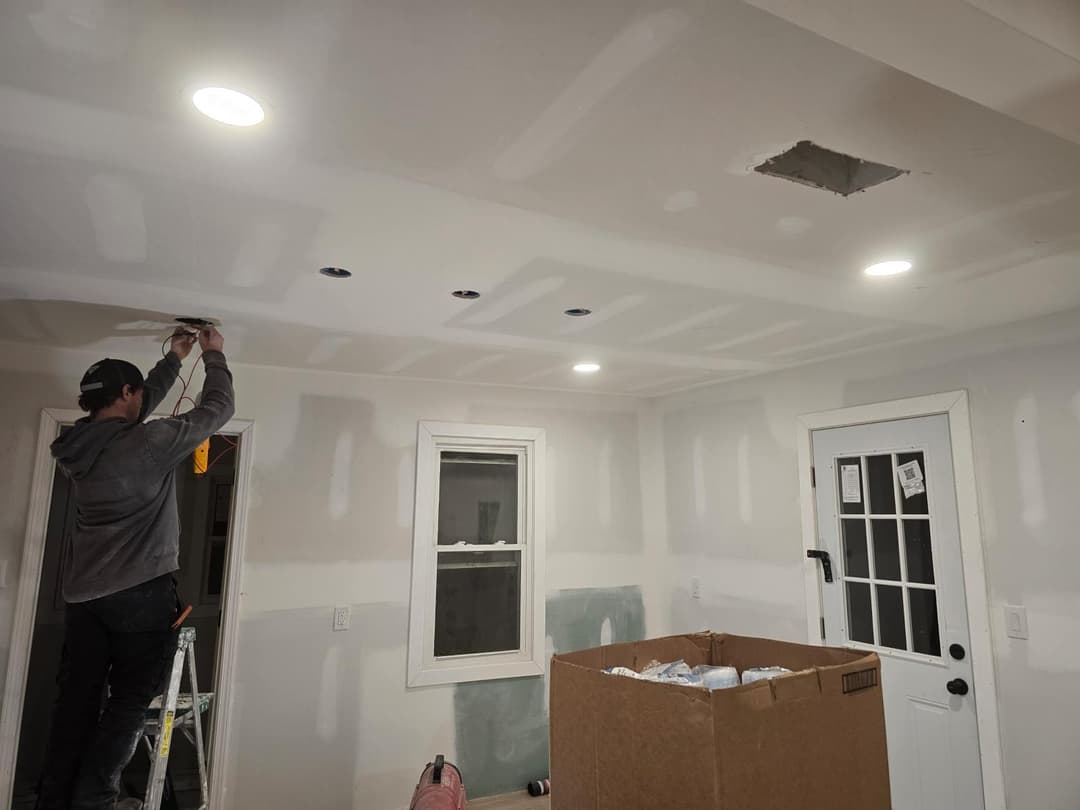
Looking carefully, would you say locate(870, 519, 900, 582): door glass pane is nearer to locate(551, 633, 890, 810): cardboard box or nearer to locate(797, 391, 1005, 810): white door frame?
locate(797, 391, 1005, 810): white door frame

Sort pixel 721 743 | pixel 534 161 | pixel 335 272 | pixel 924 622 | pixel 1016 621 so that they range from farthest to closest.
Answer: pixel 924 622 → pixel 1016 621 → pixel 335 272 → pixel 534 161 → pixel 721 743

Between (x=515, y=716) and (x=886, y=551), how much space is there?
2259 millimetres

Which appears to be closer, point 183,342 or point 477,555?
point 183,342

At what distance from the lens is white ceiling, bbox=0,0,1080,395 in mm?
979

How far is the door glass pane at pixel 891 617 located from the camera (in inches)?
117

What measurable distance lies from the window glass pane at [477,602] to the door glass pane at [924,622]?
7.06ft

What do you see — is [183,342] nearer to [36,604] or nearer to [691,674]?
[36,604]

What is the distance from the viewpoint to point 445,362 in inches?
134

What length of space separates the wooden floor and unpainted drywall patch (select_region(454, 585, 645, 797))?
0.14 feet

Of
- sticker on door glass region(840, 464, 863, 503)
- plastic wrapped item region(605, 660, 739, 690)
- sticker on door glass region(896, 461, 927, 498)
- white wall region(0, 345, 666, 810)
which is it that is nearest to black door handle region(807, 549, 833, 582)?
sticker on door glass region(840, 464, 863, 503)

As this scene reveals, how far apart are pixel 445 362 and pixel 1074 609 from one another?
283cm

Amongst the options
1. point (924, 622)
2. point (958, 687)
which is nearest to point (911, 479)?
point (924, 622)

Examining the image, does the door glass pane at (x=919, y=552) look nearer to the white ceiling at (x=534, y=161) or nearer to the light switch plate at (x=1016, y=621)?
the light switch plate at (x=1016, y=621)

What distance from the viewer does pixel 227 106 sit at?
1.20 metres
